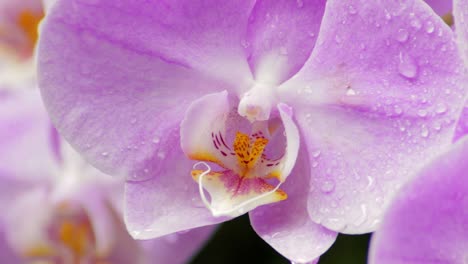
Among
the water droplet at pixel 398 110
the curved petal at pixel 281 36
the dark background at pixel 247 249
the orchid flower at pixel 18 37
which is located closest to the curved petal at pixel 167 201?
the curved petal at pixel 281 36

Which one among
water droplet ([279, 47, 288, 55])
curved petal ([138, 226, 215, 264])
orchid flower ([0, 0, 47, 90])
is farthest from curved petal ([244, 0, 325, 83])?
orchid flower ([0, 0, 47, 90])

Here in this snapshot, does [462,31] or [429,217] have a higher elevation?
[462,31]

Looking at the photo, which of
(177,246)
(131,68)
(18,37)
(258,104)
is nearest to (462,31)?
(258,104)

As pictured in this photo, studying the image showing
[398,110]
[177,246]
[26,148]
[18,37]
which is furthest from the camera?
[18,37]

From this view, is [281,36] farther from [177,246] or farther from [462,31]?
[177,246]

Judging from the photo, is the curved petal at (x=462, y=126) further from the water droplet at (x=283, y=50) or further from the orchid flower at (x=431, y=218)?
the water droplet at (x=283, y=50)

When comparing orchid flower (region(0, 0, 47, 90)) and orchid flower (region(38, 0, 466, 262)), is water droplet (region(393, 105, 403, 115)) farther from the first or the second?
orchid flower (region(0, 0, 47, 90))
